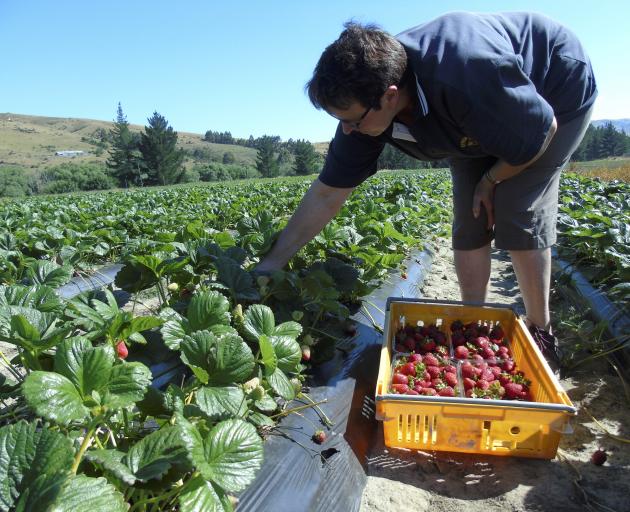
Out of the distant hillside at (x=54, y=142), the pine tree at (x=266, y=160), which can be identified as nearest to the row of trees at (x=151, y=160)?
the pine tree at (x=266, y=160)

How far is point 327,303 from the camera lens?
1.97 m

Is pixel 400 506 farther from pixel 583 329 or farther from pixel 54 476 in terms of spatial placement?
pixel 583 329

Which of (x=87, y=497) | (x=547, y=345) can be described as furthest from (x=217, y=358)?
(x=547, y=345)

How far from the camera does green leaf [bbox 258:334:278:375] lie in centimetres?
134

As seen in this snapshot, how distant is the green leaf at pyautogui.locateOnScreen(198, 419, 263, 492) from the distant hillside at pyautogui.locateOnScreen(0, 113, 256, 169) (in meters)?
74.1

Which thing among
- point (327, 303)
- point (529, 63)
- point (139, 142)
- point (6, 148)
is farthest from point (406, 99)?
point (6, 148)

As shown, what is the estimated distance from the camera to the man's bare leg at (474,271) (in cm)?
255

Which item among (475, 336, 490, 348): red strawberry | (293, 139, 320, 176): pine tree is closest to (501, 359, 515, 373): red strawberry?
(475, 336, 490, 348): red strawberry

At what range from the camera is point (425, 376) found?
1.94 meters

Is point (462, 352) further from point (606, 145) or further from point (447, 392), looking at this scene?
point (606, 145)

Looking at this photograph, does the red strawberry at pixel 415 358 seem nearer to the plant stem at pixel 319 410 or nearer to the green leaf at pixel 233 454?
the plant stem at pixel 319 410

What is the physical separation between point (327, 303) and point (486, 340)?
82 cm

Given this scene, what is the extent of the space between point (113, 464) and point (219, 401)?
331mm

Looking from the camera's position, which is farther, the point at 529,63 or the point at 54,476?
the point at 529,63
